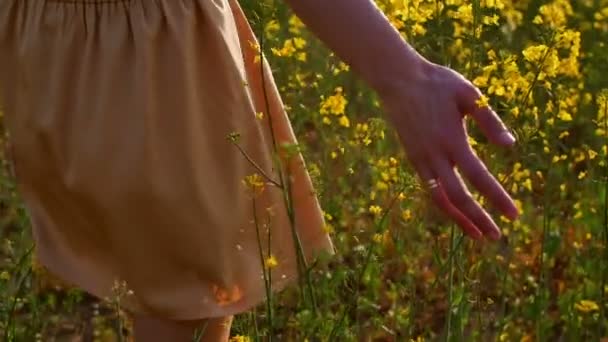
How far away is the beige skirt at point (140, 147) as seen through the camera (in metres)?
1.93

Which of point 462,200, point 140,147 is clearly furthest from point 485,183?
point 140,147

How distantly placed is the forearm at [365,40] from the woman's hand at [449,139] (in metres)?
0.03

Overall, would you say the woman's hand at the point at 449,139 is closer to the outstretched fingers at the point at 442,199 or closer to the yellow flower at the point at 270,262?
the outstretched fingers at the point at 442,199

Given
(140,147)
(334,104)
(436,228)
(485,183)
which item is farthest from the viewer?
(436,228)

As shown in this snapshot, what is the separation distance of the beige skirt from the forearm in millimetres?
407

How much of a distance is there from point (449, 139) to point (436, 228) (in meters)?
2.08

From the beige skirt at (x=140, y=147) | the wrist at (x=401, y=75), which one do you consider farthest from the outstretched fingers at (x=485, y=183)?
the beige skirt at (x=140, y=147)

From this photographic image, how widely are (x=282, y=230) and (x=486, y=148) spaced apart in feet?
2.18

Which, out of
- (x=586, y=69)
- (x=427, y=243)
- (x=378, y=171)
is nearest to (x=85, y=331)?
(x=427, y=243)

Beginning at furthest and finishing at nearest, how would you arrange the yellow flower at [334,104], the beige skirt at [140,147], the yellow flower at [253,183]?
the yellow flower at [334,104], the yellow flower at [253,183], the beige skirt at [140,147]

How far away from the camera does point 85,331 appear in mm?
3672

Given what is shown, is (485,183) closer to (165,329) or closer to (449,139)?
(449,139)

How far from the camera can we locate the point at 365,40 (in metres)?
1.51

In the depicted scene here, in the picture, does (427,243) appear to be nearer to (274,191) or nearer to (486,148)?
(486,148)
